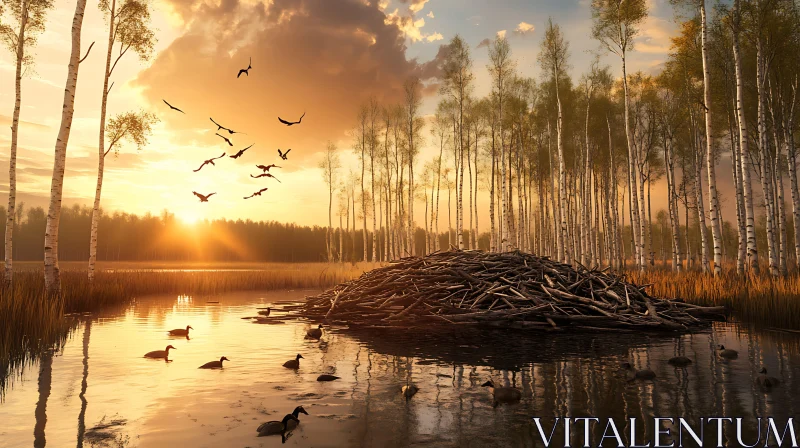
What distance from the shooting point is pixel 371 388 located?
596 cm

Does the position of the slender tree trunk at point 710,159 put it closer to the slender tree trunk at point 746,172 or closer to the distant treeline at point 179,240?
the slender tree trunk at point 746,172

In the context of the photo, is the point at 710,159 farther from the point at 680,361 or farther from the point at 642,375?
the point at 642,375

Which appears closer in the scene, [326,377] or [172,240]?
[326,377]

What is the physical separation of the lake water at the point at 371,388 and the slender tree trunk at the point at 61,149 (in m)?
5.23

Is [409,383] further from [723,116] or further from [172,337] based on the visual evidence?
[723,116]

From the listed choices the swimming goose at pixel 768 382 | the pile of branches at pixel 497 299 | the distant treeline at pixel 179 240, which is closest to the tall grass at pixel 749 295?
the pile of branches at pixel 497 299

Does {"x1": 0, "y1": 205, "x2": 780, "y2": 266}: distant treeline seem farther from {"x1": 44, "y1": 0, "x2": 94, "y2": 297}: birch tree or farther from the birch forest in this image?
{"x1": 44, "y1": 0, "x2": 94, "y2": 297}: birch tree

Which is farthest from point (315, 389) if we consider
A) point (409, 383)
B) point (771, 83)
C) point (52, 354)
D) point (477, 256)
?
point (771, 83)

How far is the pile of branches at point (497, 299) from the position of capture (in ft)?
37.3

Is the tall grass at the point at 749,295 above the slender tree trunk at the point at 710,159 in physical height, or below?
below

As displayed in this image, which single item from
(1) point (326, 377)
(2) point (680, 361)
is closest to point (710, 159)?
(2) point (680, 361)

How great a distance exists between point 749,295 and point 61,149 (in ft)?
68.2

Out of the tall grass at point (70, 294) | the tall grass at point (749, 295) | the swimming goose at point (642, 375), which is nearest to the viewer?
the swimming goose at point (642, 375)

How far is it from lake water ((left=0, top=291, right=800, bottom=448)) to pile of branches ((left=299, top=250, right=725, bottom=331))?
1.14m
